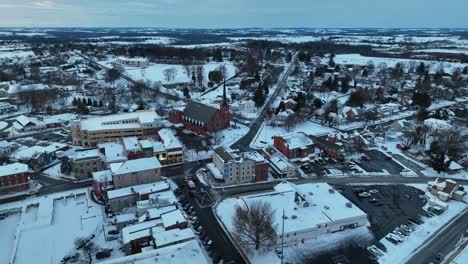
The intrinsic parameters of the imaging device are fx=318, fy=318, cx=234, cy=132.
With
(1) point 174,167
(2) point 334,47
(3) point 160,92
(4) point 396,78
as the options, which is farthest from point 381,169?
(2) point 334,47

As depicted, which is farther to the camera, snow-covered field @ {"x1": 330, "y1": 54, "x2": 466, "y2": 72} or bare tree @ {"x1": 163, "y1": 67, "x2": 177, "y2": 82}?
snow-covered field @ {"x1": 330, "y1": 54, "x2": 466, "y2": 72}

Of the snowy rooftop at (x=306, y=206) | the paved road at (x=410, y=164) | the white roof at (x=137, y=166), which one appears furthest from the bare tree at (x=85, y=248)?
the paved road at (x=410, y=164)

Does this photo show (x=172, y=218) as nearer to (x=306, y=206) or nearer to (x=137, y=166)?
(x=137, y=166)

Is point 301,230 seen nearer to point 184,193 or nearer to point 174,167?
point 184,193

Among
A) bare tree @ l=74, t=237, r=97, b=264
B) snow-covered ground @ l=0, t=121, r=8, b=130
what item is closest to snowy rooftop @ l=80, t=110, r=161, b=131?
snow-covered ground @ l=0, t=121, r=8, b=130

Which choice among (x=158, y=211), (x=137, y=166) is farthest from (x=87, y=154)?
(x=158, y=211)

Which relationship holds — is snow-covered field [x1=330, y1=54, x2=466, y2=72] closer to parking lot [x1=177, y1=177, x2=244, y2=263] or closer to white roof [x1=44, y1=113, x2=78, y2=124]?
white roof [x1=44, y1=113, x2=78, y2=124]
